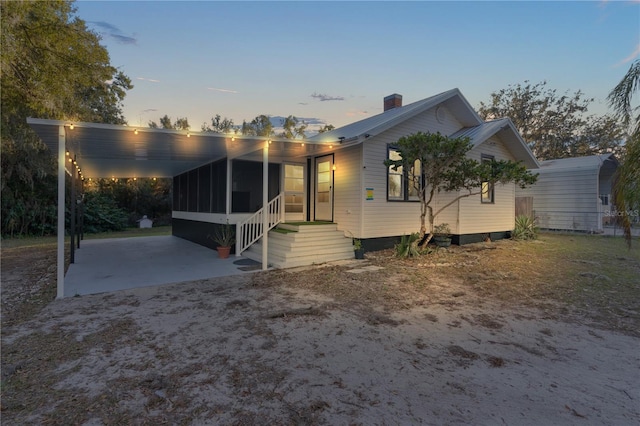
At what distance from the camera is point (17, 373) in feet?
9.35

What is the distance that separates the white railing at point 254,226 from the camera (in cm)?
905

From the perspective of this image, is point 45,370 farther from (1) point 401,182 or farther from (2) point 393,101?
(2) point 393,101

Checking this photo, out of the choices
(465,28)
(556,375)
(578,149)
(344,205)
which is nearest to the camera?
(556,375)

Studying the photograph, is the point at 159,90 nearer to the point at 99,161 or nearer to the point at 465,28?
the point at 99,161

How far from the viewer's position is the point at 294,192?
10.5 metres

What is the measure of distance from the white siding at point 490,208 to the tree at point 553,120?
16885 millimetres

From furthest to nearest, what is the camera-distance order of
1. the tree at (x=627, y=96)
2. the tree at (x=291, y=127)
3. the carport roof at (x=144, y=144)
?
the tree at (x=291, y=127) → the carport roof at (x=144, y=144) → the tree at (x=627, y=96)

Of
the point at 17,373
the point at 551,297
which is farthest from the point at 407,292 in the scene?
the point at 17,373

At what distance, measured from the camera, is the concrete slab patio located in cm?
613

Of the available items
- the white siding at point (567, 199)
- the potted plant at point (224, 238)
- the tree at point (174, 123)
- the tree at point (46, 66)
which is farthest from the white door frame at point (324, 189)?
the tree at point (174, 123)

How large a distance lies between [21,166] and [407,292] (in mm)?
17025

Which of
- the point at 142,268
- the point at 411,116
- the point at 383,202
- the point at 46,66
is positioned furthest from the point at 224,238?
the point at 411,116

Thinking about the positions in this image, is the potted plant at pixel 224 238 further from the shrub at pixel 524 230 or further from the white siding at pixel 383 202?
the shrub at pixel 524 230

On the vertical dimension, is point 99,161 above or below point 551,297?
above
